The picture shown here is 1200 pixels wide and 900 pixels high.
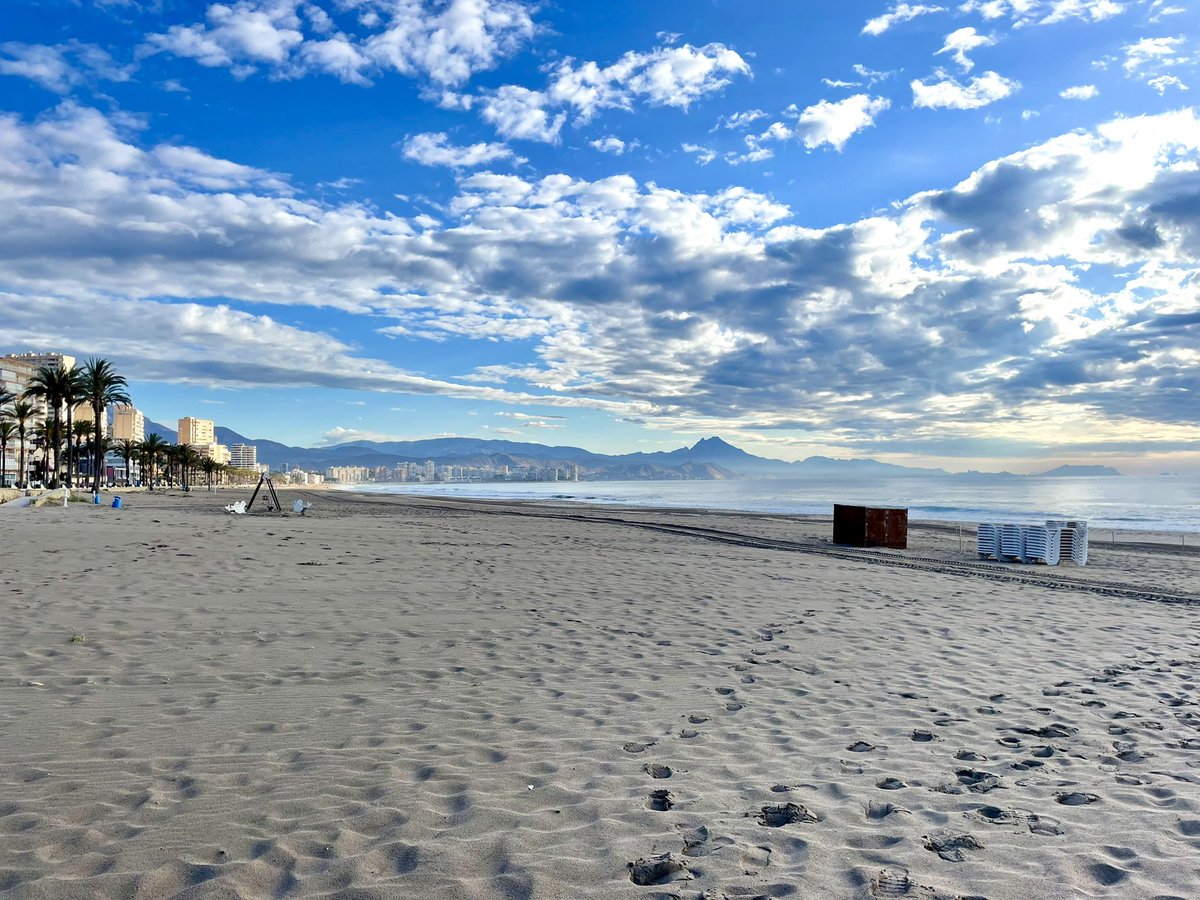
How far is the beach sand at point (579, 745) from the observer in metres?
3.07

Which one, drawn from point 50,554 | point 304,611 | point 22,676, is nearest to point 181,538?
point 50,554

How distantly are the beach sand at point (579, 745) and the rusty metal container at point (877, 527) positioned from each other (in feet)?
36.9

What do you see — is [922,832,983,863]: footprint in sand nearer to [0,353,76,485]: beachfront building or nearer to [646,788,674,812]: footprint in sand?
[646,788,674,812]: footprint in sand

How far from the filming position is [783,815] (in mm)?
3645

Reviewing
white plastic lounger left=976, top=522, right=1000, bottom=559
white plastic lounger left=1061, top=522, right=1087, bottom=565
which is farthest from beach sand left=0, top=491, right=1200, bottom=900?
white plastic lounger left=976, top=522, right=1000, bottom=559

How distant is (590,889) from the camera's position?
114 inches

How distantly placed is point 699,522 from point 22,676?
96.4ft

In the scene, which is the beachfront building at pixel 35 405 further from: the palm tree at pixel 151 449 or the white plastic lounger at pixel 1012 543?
the white plastic lounger at pixel 1012 543

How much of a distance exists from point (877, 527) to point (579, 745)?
19.5 meters

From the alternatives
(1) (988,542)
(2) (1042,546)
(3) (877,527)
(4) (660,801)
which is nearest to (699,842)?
(4) (660,801)

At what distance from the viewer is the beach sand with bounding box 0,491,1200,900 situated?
307 cm

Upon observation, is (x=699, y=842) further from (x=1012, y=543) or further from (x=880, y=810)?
(x=1012, y=543)

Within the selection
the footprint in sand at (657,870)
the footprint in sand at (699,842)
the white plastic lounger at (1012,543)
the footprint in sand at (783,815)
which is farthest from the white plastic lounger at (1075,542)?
the footprint in sand at (657,870)

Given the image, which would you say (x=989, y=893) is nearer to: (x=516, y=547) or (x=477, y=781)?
(x=477, y=781)
